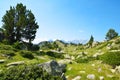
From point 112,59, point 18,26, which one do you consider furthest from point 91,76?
point 18,26

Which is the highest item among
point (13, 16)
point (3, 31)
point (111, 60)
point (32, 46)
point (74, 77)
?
point (13, 16)

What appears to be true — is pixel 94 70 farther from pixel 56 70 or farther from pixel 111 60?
pixel 56 70

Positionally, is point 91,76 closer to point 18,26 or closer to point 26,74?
point 26,74

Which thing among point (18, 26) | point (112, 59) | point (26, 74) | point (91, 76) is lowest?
point (91, 76)

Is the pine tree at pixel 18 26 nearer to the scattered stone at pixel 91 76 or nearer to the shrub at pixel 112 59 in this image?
the shrub at pixel 112 59

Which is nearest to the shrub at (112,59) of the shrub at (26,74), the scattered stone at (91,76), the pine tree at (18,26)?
the scattered stone at (91,76)

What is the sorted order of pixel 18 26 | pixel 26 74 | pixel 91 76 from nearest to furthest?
pixel 26 74 < pixel 91 76 < pixel 18 26

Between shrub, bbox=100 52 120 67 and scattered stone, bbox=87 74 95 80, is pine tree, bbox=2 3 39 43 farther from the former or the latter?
scattered stone, bbox=87 74 95 80

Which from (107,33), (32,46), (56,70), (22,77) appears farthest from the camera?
(107,33)

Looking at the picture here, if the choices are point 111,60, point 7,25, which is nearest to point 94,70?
point 111,60

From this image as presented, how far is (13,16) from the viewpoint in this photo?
7600cm

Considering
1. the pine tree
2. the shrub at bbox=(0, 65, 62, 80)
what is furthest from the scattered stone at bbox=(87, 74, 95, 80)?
the pine tree

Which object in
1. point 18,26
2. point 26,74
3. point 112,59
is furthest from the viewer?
point 18,26

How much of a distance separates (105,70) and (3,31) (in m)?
52.0
